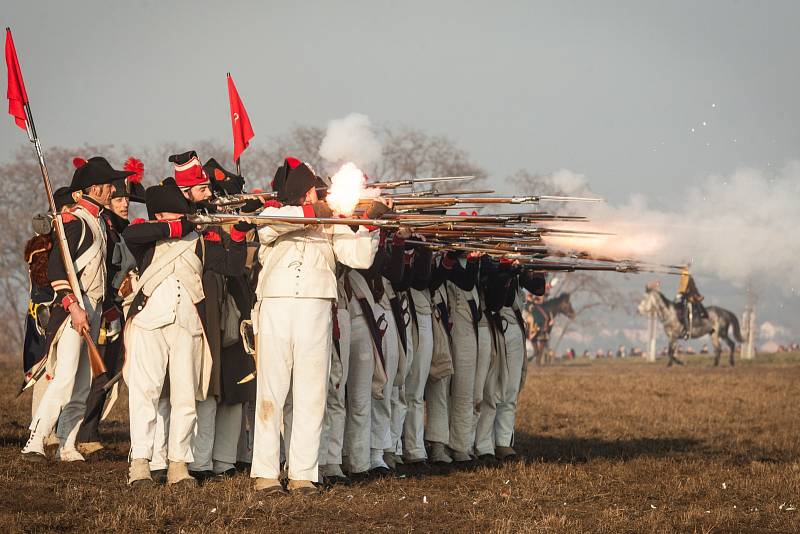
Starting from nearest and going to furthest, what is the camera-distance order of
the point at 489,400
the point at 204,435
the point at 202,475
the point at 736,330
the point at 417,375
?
the point at 202,475 < the point at 204,435 < the point at 417,375 < the point at 489,400 < the point at 736,330

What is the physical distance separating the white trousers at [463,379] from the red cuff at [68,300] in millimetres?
3860

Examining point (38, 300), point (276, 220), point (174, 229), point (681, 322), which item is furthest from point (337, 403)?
point (681, 322)

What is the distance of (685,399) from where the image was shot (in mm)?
21438

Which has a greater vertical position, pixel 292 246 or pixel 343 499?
pixel 292 246

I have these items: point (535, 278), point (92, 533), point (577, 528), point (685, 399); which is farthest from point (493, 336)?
point (685, 399)

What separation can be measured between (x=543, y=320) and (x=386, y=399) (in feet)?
109

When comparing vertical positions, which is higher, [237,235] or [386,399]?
[237,235]

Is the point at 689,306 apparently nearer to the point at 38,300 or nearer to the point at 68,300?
the point at 38,300

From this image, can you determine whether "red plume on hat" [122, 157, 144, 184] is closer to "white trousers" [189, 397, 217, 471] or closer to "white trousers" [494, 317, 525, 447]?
"white trousers" [189, 397, 217, 471]

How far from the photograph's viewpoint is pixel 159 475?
9.28 m

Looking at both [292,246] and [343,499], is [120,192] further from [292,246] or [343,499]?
[343,499]

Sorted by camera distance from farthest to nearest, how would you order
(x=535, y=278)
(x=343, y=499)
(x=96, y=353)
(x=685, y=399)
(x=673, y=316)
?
1. (x=673, y=316)
2. (x=685, y=399)
3. (x=535, y=278)
4. (x=96, y=353)
5. (x=343, y=499)

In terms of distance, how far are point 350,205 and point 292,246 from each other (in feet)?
1.70

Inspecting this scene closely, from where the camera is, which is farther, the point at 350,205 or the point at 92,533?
the point at 350,205
